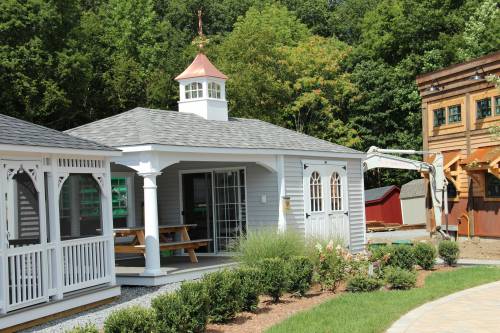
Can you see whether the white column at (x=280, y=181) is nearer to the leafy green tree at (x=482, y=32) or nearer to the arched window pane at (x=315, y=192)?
the arched window pane at (x=315, y=192)

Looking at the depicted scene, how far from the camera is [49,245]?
11281 millimetres

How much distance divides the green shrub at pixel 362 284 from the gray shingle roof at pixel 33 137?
15.5ft

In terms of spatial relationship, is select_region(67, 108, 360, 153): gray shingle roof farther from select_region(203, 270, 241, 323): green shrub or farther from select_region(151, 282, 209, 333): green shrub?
select_region(151, 282, 209, 333): green shrub

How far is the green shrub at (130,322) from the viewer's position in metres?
7.97

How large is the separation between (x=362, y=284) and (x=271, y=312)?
82.7 inches

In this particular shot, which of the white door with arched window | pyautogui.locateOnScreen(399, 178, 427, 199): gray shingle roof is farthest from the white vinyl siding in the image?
pyautogui.locateOnScreen(399, 178, 427, 199): gray shingle roof

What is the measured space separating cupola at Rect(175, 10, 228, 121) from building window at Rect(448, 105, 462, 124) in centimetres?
1055

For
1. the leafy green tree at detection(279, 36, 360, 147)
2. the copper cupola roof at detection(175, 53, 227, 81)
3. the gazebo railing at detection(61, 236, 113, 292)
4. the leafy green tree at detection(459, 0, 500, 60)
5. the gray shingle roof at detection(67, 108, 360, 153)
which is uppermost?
the leafy green tree at detection(459, 0, 500, 60)

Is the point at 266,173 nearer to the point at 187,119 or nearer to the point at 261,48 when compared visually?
the point at 187,119

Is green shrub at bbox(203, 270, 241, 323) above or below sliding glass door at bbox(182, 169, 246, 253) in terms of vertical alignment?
below

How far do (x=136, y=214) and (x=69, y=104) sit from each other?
44.2ft

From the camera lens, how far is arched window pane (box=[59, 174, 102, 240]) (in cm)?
1681

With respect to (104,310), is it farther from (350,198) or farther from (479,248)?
(479,248)

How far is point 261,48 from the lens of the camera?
118ft
